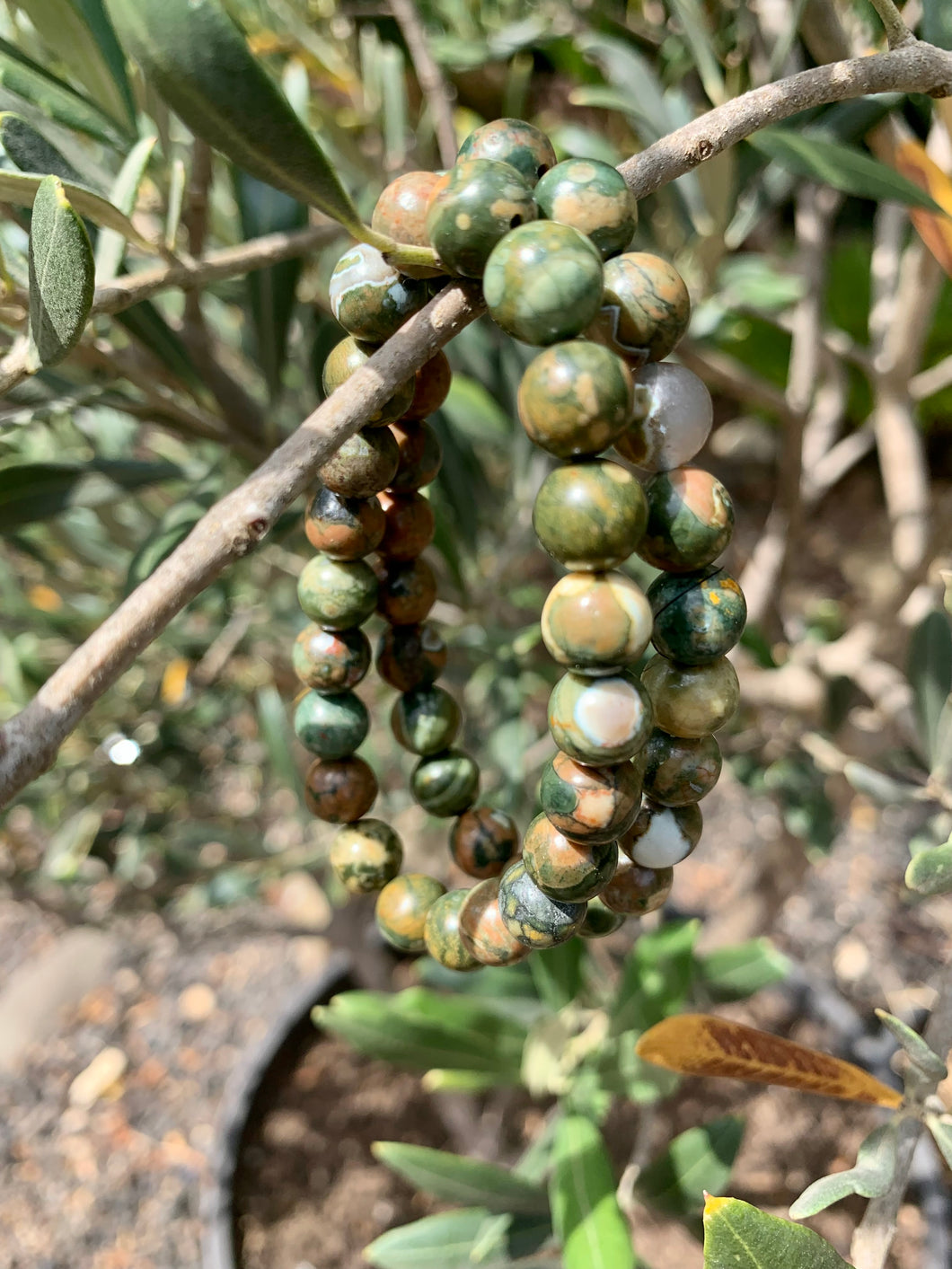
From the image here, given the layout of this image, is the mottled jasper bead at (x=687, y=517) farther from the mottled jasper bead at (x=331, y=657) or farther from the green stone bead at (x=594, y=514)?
the mottled jasper bead at (x=331, y=657)

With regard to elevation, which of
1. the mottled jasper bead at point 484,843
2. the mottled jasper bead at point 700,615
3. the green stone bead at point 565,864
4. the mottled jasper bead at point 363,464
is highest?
the mottled jasper bead at point 363,464

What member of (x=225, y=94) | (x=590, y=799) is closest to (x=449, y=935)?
(x=590, y=799)

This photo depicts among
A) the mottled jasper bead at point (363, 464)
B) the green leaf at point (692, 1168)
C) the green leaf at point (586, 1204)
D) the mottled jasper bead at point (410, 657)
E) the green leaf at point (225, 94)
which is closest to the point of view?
the green leaf at point (225, 94)

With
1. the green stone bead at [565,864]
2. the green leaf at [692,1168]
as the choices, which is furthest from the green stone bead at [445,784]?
the green leaf at [692,1168]

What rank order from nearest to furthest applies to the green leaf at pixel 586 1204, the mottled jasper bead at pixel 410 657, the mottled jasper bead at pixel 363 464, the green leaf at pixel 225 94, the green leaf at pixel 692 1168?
the green leaf at pixel 225 94 < the mottled jasper bead at pixel 363 464 < the mottled jasper bead at pixel 410 657 < the green leaf at pixel 586 1204 < the green leaf at pixel 692 1168

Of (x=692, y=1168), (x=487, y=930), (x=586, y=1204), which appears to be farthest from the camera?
(x=692, y=1168)

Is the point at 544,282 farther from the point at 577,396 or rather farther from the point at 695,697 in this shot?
the point at 695,697

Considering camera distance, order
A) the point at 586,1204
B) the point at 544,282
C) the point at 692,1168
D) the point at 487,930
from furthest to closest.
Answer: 1. the point at 692,1168
2. the point at 586,1204
3. the point at 487,930
4. the point at 544,282

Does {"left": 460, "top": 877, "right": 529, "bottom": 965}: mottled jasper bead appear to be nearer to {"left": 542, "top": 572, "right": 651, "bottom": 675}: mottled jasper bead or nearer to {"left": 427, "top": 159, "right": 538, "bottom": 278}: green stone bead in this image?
{"left": 542, "top": 572, "right": 651, "bottom": 675}: mottled jasper bead
